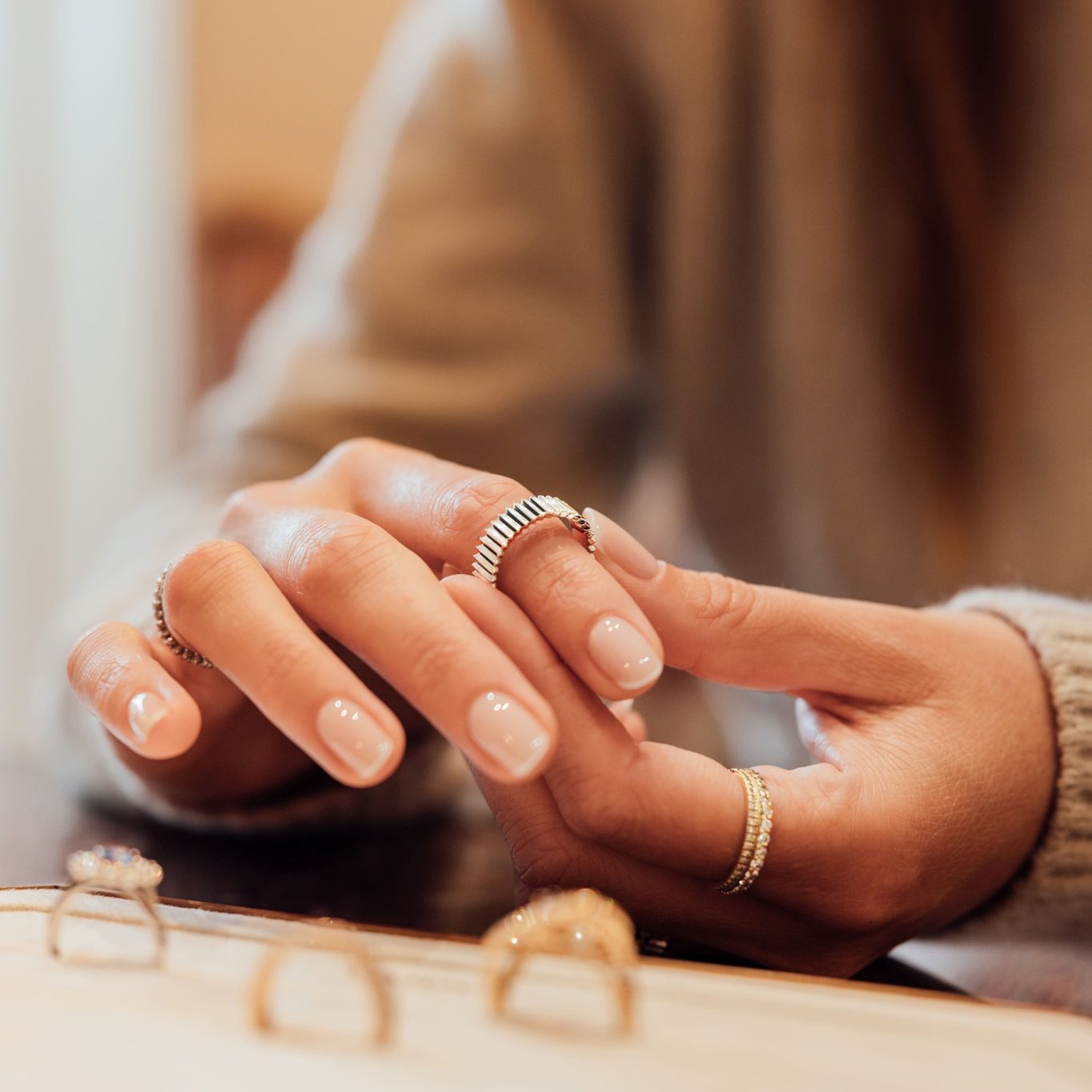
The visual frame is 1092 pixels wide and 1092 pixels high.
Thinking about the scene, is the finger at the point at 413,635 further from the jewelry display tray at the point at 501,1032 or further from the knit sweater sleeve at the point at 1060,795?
the knit sweater sleeve at the point at 1060,795

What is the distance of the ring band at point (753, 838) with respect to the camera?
→ 288 mm

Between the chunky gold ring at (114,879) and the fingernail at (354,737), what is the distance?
0.18 feet

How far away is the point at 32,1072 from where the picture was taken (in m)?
0.20

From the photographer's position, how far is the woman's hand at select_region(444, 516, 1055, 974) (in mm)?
289

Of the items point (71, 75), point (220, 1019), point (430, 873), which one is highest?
point (71, 75)

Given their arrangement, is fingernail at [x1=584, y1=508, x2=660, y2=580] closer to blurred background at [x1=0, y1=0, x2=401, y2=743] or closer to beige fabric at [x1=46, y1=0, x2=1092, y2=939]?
beige fabric at [x1=46, y1=0, x2=1092, y2=939]

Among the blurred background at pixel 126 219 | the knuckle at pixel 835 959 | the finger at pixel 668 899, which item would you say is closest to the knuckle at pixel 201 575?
the finger at pixel 668 899

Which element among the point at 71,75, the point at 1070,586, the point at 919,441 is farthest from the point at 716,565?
the point at 71,75

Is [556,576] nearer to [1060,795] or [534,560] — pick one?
[534,560]

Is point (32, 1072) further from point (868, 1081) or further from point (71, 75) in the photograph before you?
point (71, 75)

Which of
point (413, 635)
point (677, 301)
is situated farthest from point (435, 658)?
point (677, 301)

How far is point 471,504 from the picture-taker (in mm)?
343

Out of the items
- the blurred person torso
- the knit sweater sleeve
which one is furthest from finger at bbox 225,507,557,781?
the blurred person torso

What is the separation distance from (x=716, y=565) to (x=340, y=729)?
0.46 m
